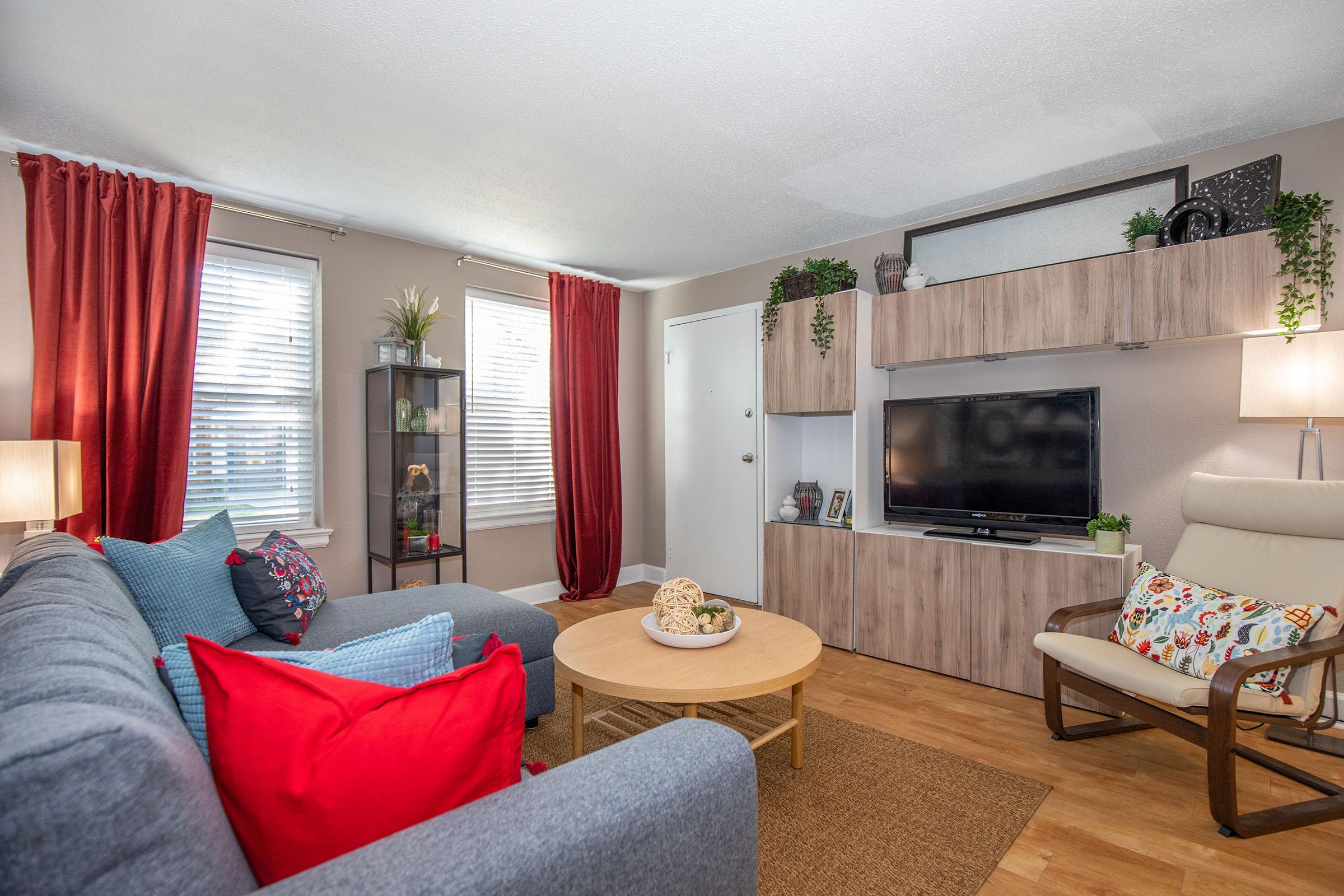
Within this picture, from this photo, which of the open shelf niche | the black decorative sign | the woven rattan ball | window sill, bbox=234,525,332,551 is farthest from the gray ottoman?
the black decorative sign

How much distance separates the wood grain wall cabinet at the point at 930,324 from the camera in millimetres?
3344

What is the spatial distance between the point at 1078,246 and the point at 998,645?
6.63ft

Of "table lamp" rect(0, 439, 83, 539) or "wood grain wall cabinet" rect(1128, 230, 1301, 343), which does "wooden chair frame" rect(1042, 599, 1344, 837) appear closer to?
"wood grain wall cabinet" rect(1128, 230, 1301, 343)

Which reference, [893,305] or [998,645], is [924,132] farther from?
[998,645]

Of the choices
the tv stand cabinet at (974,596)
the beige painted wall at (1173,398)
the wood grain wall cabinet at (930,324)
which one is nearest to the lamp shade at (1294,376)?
the beige painted wall at (1173,398)

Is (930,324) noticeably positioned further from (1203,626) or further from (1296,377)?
(1203,626)

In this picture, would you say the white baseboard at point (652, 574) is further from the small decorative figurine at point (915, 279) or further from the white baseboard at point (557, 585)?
the small decorative figurine at point (915, 279)

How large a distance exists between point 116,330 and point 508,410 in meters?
2.18

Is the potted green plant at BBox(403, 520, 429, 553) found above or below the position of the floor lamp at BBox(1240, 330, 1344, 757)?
below

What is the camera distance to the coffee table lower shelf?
222cm

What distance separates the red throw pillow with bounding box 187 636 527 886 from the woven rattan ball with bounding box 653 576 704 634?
1.42 metres

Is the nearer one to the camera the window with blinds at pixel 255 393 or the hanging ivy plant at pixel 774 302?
the window with blinds at pixel 255 393

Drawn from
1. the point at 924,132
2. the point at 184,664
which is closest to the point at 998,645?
the point at 924,132

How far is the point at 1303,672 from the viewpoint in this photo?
209 cm
